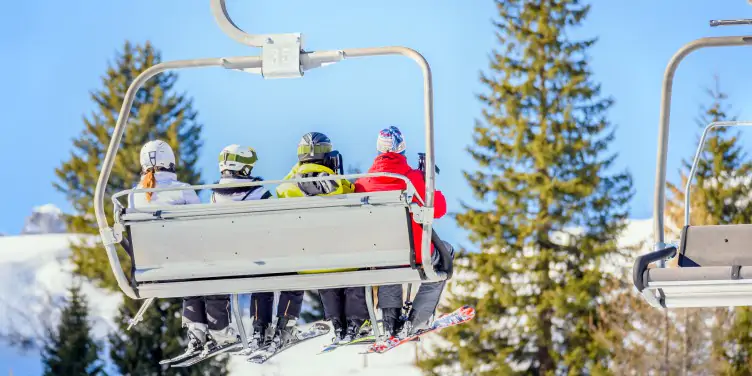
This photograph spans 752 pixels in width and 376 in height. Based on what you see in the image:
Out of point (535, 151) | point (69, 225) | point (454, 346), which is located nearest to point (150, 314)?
point (69, 225)

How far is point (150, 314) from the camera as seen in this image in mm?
36500

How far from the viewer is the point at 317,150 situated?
964cm

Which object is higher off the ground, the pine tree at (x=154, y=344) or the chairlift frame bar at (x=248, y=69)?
Answer: the chairlift frame bar at (x=248, y=69)

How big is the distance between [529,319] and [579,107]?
19.5ft

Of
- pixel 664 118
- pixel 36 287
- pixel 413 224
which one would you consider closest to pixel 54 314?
pixel 36 287

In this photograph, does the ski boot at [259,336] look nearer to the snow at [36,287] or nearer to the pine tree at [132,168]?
the pine tree at [132,168]

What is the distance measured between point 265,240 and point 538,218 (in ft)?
99.9

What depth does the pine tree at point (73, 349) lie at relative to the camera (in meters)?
37.3

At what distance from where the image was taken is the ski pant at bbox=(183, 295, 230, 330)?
10445 millimetres

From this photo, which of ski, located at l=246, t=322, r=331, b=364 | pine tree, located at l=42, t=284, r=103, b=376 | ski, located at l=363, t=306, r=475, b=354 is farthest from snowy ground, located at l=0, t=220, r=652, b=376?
ski, located at l=246, t=322, r=331, b=364

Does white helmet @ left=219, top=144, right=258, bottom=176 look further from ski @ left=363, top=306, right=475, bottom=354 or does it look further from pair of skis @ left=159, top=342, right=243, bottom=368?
ski @ left=363, top=306, right=475, bottom=354

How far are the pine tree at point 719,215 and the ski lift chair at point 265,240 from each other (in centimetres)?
3018

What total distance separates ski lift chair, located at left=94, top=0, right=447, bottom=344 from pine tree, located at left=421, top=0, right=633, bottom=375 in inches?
1162

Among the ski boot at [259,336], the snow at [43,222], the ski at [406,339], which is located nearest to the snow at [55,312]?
the snow at [43,222]
